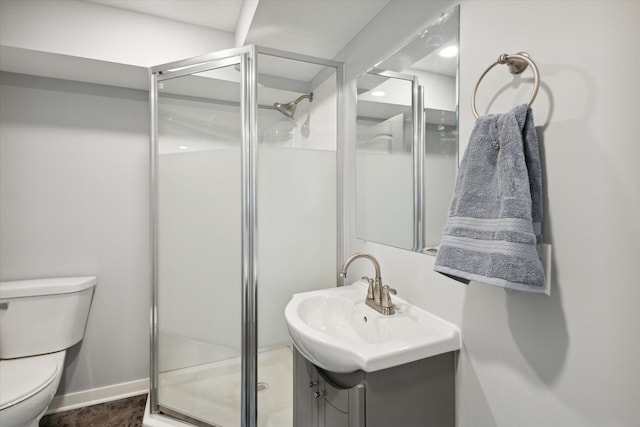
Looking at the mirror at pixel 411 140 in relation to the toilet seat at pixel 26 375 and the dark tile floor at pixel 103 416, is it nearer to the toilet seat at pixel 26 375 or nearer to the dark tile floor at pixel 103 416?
the toilet seat at pixel 26 375

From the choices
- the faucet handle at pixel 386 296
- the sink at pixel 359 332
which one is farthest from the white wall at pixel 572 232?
the faucet handle at pixel 386 296

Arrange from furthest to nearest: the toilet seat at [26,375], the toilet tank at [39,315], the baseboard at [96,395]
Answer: the baseboard at [96,395] < the toilet tank at [39,315] < the toilet seat at [26,375]

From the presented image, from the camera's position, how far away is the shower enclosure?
60.0 inches

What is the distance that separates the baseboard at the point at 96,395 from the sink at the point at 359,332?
1579mm

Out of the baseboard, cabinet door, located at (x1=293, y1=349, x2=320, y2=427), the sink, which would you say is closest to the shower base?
cabinet door, located at (x1=293, y1=349, x2=320, y2=427)

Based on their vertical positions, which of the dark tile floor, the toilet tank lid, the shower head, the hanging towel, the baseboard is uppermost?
the shower head

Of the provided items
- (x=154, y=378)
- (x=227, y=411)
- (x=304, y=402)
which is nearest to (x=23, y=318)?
(x=154, y=378)

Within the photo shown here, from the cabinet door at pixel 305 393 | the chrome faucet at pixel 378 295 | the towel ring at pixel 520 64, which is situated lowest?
the cabinet door at pixel 305 393

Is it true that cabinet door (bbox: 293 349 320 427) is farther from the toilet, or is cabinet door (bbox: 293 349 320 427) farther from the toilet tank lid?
the toilet tank lid

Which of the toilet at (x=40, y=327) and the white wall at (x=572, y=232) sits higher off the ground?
the white wall at (x=572, y=232)

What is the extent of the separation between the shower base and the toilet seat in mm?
533

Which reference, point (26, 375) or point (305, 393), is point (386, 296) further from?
point (26, 375)

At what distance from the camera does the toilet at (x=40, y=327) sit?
1528mm

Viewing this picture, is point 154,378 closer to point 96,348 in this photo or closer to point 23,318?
point 96,348
